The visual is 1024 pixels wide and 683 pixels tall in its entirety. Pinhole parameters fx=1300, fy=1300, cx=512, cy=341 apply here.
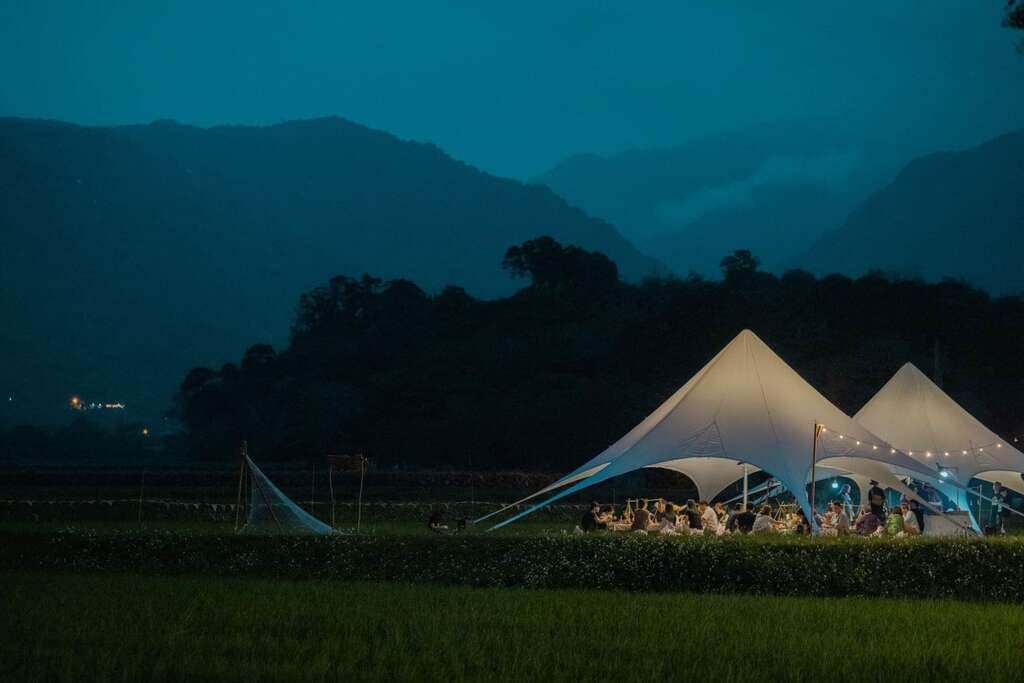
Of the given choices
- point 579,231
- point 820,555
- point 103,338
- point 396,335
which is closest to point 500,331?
point 396,335

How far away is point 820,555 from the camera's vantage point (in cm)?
1451

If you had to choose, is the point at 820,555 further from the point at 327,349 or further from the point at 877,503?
the point at 327,349

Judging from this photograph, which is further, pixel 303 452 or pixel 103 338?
pixel 103 338

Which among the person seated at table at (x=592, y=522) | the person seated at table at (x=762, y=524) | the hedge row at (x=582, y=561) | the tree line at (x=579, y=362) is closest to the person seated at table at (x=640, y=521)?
the person seated at table at (x=592, y=522)

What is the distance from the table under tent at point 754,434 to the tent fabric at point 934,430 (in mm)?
4751

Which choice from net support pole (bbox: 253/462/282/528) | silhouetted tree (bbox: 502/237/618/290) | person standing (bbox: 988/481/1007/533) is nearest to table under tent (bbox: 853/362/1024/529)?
person standing (bbox: 988/481/1007/533)

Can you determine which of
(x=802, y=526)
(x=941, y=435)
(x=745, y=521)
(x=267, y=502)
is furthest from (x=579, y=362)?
(x=267, y=502)

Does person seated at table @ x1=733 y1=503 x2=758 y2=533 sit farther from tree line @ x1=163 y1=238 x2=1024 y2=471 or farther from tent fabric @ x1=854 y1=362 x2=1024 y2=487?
tree line @ x1=163 y1=238 x2=1024 y2=471

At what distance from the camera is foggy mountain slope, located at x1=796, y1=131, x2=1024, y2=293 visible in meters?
119

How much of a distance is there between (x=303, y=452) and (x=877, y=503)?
4124 centimetres

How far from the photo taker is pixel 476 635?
10.9 m

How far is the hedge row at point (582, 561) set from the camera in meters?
14.4

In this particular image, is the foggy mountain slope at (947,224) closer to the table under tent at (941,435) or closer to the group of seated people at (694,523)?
the table under tent at (941,435)

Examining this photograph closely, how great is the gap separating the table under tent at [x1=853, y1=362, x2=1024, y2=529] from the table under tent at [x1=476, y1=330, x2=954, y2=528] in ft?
15.4
